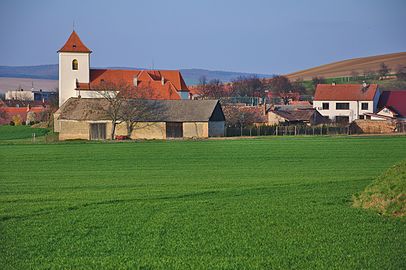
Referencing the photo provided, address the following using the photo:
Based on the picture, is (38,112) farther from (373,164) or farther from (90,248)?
(90,248)

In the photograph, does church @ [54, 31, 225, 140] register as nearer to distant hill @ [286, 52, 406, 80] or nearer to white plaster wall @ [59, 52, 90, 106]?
white plaster wall @ [59, 52, 90, 106]

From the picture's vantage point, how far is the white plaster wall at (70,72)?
96.5 m

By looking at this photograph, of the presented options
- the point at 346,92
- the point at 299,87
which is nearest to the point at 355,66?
the point at 299,87

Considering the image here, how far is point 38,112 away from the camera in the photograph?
10275cm

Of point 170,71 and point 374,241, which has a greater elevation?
point 170,71

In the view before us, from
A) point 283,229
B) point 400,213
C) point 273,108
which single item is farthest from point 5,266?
point 273,108

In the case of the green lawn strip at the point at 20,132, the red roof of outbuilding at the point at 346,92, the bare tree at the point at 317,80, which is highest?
the bare tree at the point at 317,80

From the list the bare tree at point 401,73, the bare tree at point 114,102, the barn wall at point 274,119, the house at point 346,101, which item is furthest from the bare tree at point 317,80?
the bare tree at point 114,102

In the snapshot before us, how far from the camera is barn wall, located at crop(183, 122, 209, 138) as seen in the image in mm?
69125

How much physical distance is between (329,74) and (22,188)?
5500 inches

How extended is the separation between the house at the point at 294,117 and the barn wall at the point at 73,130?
67.3 ft

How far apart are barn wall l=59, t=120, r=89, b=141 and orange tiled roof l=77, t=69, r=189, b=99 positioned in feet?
68.6

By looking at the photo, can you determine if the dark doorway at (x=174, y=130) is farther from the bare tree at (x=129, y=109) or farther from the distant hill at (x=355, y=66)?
the distant hill at (x=355, y=66)

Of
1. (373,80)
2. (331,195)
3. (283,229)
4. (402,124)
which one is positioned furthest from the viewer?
(373,80)
